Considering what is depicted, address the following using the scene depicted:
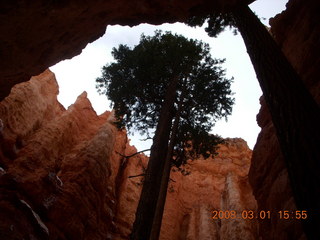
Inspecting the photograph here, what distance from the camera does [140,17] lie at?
7477 millimetres

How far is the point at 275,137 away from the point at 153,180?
172 inches

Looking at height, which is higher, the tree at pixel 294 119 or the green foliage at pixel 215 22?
the green foliage at pixel 215 22

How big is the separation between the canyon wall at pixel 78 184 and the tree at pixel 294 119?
5174 millimetres

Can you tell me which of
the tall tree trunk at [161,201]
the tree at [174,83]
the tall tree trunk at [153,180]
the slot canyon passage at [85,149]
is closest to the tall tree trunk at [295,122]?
the slot canyon passage at [85,149]

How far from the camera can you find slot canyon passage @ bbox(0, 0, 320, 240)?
5.87 meters

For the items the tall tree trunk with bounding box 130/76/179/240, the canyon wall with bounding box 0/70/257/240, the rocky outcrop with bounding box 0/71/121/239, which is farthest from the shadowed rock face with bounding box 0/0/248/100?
the rocky outcrop with bounding box 0/71/121/239

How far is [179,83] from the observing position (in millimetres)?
13727

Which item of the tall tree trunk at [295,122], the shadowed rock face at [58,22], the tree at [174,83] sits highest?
the tree at [174,83]

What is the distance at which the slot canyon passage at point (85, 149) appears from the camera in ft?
19.2

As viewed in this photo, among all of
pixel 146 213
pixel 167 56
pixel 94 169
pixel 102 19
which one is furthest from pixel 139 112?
pixel 102 19

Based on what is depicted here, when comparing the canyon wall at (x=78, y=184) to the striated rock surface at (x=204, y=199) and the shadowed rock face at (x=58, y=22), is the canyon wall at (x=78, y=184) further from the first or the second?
the shadowed rock face at (x=58, y=22)

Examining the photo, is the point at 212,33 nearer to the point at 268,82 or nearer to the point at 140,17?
the point at 140,17

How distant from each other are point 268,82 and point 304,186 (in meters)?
2.27
